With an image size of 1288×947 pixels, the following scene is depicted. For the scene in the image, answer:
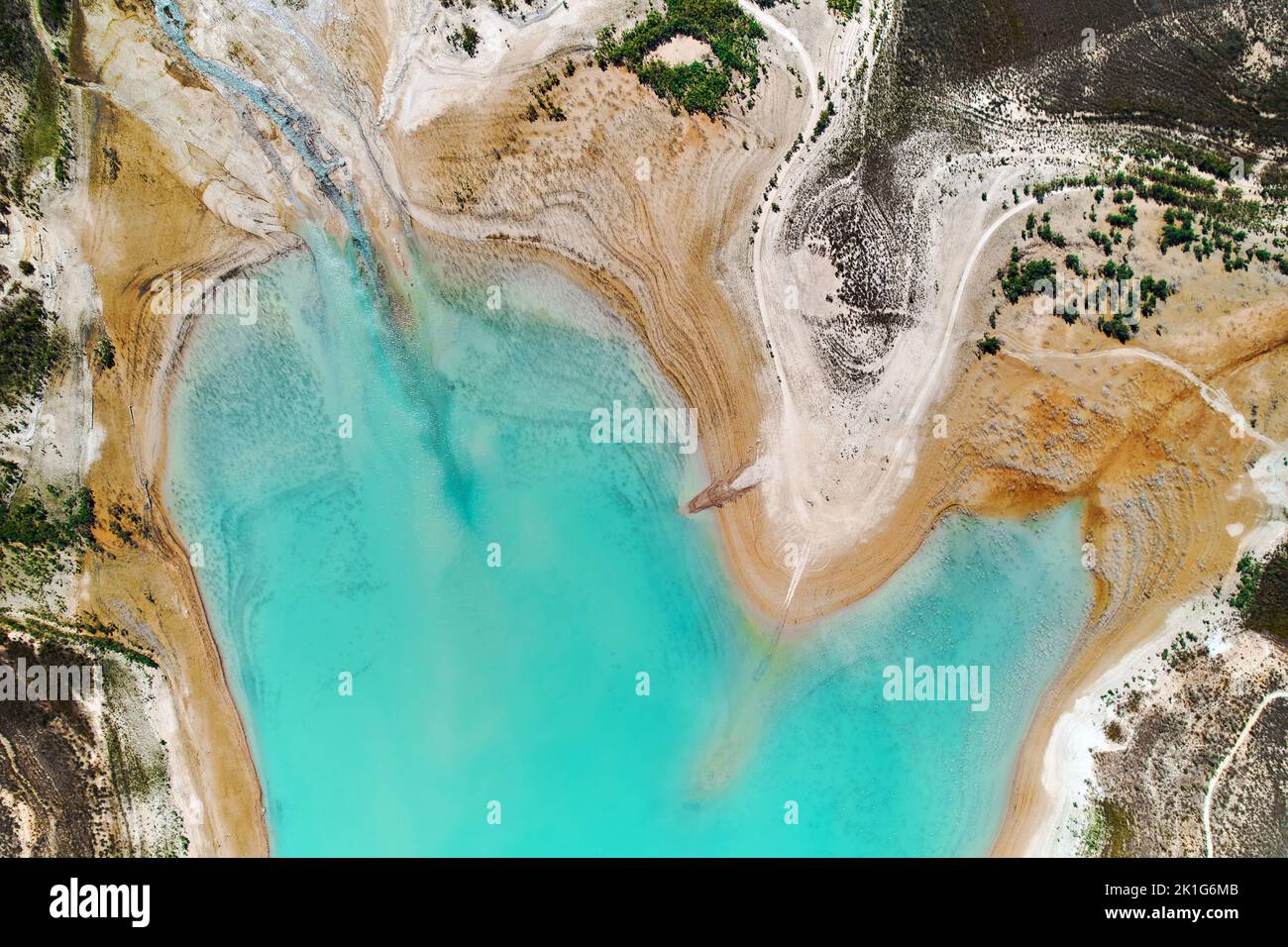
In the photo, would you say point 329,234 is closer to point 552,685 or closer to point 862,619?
point 552,685

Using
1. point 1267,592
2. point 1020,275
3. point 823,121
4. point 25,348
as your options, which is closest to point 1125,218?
point 1020,275

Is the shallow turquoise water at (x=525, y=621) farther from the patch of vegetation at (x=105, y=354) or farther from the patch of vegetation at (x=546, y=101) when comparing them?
the patch of vegetation at (x=546, y=101)

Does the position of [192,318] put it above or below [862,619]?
above

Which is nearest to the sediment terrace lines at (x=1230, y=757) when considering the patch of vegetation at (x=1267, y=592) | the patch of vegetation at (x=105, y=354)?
the patch of vegetation at (x=1267, y=592)

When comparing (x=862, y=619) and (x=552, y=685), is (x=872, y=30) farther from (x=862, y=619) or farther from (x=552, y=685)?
(x=552, y=685)

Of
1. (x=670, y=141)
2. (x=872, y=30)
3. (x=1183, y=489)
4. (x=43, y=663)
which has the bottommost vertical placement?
(x=43, y=663)

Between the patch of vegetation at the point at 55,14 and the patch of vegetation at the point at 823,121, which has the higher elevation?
the patch of vegetation at the point at 55,14

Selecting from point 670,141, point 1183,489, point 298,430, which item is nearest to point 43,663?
point 298,430

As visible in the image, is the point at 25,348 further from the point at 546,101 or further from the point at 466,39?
the point at 546,101
